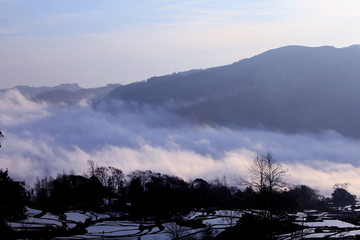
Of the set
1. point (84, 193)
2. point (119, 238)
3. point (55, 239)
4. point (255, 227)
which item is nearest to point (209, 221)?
point (119, 238)

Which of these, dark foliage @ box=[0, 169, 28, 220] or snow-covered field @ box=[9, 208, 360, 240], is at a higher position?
dark foliage @ box=[0, 169, 28, 220]

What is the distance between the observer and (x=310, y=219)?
60250 mm

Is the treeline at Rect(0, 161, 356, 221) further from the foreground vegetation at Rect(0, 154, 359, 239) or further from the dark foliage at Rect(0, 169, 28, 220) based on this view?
the dark foliage at Rect(0, 169, 28, 220)

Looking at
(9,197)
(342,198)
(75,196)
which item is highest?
(75,196)

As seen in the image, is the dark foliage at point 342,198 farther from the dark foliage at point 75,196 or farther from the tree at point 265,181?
the tree at point 265,181

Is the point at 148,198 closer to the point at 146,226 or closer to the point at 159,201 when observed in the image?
the point at 159,201

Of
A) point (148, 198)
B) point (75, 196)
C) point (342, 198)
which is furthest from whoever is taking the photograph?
point (342, 198)

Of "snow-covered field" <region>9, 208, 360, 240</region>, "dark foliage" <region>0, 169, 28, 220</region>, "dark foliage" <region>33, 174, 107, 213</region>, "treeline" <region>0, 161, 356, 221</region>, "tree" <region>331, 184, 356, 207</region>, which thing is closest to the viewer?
"dark foliage" <region>0, 169, 28, 220</region>

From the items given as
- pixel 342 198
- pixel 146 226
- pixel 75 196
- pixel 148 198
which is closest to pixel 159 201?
pixel 148 198

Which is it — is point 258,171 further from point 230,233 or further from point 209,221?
point 209,221

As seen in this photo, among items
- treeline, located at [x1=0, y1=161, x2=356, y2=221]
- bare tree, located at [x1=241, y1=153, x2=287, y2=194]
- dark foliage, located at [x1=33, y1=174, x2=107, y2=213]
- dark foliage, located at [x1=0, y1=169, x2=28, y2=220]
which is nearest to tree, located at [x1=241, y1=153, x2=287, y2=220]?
bare tree, located at [x1=241, y1=153, x2=287, y2=194]

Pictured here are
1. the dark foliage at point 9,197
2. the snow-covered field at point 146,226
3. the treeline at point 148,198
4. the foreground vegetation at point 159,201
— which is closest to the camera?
the dark foliage at point 9,197

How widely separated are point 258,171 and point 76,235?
2883 centimetres

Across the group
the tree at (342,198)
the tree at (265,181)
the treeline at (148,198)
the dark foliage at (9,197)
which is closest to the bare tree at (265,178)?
the tree at (265,181)
